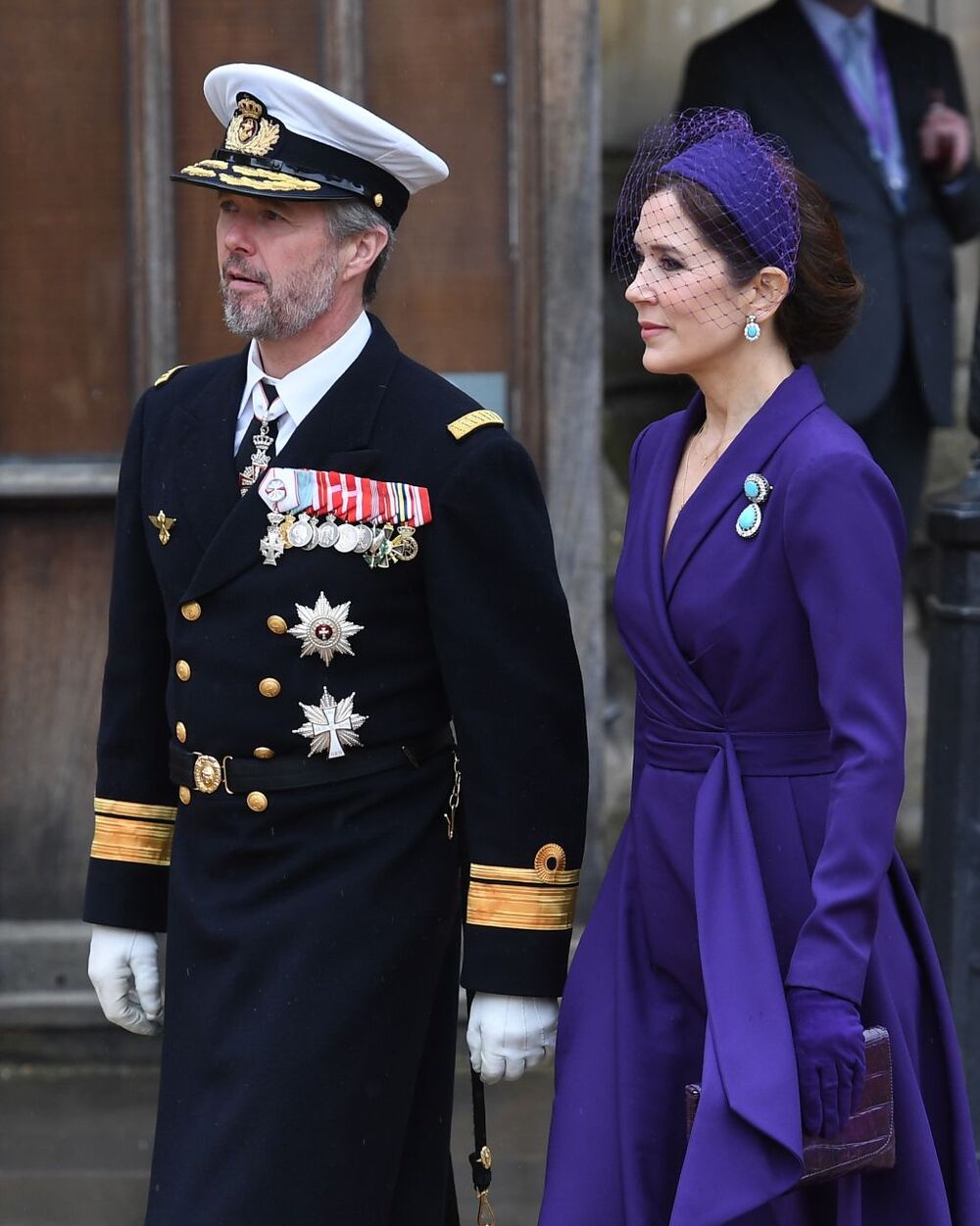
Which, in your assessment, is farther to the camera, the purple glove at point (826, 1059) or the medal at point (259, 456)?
the medal at point (259, 456)

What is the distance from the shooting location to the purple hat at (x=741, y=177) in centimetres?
284

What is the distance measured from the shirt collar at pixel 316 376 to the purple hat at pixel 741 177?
1.52 ft

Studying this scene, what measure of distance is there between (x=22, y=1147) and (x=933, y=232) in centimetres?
319

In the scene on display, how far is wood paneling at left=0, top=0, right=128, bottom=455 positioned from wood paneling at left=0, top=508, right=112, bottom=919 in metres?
0.22

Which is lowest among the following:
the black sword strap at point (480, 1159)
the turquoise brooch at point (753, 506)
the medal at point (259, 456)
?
the black sword strap at point (480, 1159)

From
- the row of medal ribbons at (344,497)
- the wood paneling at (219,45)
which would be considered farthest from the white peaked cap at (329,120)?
the wood paneling at (219,45)

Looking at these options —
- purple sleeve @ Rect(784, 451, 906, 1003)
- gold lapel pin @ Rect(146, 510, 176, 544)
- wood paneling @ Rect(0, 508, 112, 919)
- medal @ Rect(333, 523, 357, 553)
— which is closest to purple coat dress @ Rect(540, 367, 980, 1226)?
purple sleeve @ Rect(784, 451, 906, 1003)

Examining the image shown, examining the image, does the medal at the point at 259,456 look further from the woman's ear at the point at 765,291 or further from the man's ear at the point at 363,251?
the woman's ear at the point at 765,291

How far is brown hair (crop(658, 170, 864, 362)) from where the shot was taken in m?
2.84

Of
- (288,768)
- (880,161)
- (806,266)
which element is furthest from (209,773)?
(880,161)

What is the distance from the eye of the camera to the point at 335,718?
2973 mm

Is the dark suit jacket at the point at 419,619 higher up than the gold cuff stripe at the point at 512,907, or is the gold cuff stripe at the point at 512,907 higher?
the dark suit jacket at the point at 419,619

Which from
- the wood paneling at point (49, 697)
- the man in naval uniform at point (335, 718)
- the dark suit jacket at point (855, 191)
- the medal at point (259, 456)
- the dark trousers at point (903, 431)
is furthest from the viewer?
the dark trousers at point (903, 431)

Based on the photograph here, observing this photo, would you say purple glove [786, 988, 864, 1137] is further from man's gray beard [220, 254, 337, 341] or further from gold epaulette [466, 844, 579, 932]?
man's gray beard [220, 254, 337, 341]
